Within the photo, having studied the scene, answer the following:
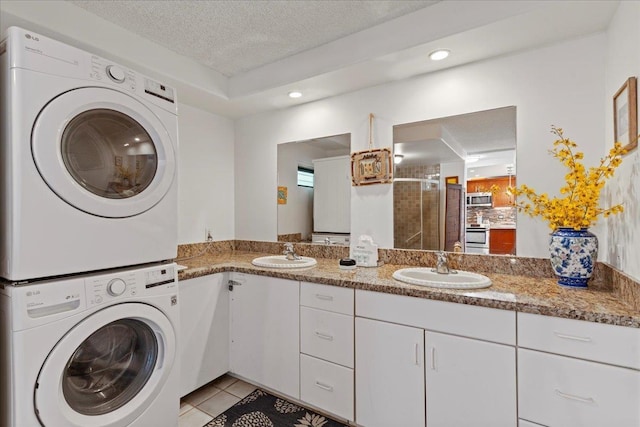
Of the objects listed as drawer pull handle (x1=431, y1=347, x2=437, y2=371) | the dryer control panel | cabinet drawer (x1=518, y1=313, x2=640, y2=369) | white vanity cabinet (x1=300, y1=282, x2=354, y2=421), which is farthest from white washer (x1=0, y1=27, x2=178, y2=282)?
cabinet drawer (x1=518, y1=313, x2=640, y2=369)

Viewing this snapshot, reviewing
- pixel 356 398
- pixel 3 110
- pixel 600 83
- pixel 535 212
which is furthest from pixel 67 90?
pixel 600 83

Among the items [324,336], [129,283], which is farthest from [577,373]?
[129,283]

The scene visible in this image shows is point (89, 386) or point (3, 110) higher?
point (3, 110)

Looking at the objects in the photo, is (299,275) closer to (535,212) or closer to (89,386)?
(89,386)

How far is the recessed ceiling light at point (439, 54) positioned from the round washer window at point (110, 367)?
6.96 feet

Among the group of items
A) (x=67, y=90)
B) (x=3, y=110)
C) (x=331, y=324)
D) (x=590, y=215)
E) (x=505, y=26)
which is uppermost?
(x=505, y=26)

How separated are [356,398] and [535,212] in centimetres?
136

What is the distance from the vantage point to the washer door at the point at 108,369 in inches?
45.7

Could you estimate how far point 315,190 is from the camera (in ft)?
8.54

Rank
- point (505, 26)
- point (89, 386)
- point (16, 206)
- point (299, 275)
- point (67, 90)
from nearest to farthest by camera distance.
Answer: point (16, 206) < point (67, 90) < point (89, 386) < point (505, 26) < point (299, 275)

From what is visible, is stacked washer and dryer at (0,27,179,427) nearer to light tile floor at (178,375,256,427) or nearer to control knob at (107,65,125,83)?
control knob at (107,65,125,83)

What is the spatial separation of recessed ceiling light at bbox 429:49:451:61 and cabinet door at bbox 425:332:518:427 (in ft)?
5.05

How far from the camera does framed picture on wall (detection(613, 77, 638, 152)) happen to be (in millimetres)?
1242

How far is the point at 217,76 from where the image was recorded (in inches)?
97.2
